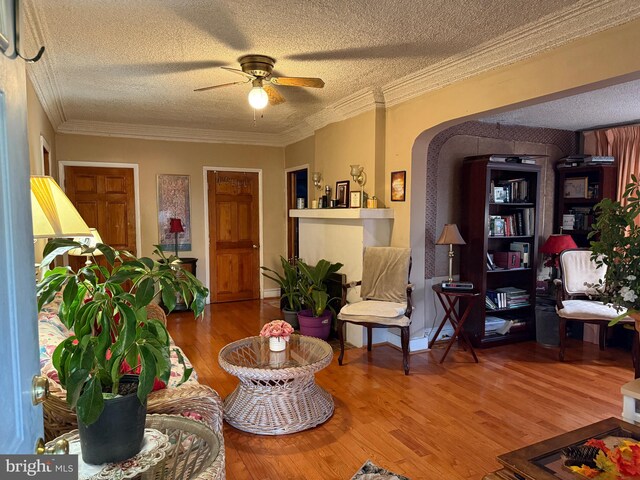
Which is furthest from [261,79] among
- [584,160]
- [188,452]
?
[584,160]

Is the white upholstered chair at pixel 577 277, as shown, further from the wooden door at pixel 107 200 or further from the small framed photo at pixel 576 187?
the wooden door at pixel 107 200

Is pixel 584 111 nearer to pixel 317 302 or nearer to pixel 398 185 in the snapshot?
pixel 398 185

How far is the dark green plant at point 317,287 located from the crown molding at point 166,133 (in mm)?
2502

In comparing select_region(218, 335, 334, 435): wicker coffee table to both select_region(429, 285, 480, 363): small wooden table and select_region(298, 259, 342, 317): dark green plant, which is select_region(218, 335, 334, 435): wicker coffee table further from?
select_region(429, 285, 480, 363): small wooden table

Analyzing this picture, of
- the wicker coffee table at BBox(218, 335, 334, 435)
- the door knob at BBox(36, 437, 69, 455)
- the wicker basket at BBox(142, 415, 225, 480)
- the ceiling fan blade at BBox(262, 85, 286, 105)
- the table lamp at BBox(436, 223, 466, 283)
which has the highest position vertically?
the ceiling fan blade at BBox(262, 85, 286, 105)

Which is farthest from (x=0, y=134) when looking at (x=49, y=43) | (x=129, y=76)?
(x=129, y=76)

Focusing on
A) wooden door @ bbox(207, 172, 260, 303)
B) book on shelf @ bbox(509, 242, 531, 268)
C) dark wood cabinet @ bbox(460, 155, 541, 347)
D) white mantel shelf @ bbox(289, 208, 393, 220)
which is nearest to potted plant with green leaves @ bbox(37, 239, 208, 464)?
white mantel shelf @ bbox(289, 208, 393, 220)

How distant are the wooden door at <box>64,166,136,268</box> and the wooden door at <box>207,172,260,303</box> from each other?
41.9 inches

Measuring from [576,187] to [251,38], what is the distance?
158 inches

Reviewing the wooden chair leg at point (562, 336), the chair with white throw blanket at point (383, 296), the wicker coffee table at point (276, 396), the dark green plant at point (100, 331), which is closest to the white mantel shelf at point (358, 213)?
the chair with white throw blanket at point (383, 296)

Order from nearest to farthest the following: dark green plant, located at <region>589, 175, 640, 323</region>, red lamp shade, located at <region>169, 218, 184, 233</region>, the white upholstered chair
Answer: dark green plant, located at <region>589, 175, 640, 323</region>, the white upholstered chair, red lamp shade, located at <region>169, 218, 184, 233</region>

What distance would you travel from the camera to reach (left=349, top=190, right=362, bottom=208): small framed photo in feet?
14.0

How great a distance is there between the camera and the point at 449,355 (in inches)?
161

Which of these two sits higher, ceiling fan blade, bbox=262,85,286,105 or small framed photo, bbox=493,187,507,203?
ceiling fan blade, bbox=262,85,286,105
